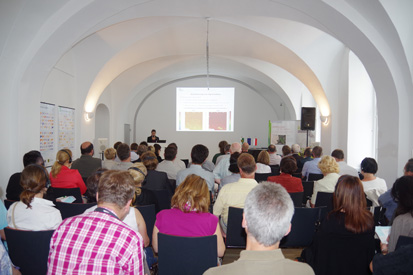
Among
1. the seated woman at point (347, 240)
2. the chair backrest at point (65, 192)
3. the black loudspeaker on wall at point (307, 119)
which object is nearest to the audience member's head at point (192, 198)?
the seated woman at point (347, 240)

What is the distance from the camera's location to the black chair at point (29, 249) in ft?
8.06

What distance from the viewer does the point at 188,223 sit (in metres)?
2.66

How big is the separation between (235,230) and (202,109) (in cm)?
1317

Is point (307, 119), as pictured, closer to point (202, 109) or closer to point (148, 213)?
point (202, 109)

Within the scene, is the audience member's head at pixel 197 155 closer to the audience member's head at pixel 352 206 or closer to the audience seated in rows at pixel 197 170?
the audience seated in rows at pixel 197 170

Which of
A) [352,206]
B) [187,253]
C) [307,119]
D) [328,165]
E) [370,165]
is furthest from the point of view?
[307,119]

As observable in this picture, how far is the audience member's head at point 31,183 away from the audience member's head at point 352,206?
2.21m

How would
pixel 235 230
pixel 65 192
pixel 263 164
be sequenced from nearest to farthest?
pixel 235 230
pixel 65 192
pixel 263 164

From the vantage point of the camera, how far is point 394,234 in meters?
2.48

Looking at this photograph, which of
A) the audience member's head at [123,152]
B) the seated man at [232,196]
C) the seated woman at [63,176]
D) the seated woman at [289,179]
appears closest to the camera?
the seated man at [232,196]

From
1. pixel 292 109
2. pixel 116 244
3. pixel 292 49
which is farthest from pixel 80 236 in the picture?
pixel 292 109

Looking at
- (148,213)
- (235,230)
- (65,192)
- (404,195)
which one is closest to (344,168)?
(235,230)

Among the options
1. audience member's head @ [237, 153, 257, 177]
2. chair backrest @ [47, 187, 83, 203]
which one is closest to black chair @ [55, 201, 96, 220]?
chair backrest @ [47, 187, 83, 203]

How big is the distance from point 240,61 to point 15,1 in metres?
8.78
